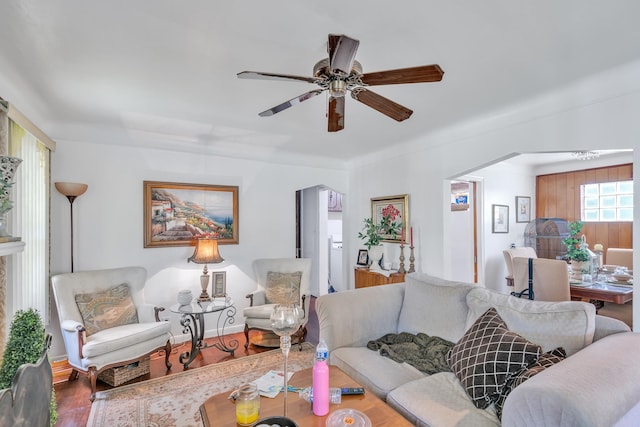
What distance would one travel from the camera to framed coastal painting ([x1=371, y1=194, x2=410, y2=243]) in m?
3.97

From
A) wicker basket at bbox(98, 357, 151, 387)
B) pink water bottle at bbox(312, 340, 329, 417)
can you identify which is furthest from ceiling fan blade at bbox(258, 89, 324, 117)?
wicker basket at bbox(98, 357, 151, 387)

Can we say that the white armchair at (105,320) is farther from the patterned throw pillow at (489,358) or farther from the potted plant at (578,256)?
the potted plant at (578,256)

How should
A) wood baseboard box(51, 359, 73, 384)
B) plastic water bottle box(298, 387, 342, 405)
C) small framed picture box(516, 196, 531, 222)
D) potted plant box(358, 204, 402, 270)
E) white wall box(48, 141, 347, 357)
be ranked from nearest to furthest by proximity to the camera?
plastic water bottle box(298, 387, 342, 405), wood baseboard box(51, 359, 73, 384), white wall box(48, 141, 347, 357), potted plant box(358, 204, 402, 270), small framed picture box(516, 196, 531, 222)

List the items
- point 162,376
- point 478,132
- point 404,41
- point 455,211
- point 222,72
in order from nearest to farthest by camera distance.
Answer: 1. point 404,41
2. point 222,72
3. point 162,376
4. point 478,132
5. point 455,211

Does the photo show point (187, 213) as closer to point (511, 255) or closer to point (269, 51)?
point (269, 51)

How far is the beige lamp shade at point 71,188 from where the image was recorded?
3.03 m

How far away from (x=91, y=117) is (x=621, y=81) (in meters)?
4.31

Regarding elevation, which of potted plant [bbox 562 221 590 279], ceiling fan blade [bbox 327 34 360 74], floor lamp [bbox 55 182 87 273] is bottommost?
potted plant [bbox 562 221 590 279]

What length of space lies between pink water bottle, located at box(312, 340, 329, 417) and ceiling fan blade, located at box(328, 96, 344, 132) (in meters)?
1.34

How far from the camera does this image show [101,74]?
2.12 meters

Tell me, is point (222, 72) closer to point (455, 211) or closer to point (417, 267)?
point (417, 267)

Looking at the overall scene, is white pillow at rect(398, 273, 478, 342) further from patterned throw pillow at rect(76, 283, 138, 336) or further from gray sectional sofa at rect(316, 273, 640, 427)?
patterned throw pillow at rect(76, 283, 138, 336)

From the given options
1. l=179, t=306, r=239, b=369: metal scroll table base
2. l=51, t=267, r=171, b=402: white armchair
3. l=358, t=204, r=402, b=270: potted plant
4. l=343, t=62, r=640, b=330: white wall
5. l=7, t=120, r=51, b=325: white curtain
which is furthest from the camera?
l=358, t=204, r=402, b=270: potted plant

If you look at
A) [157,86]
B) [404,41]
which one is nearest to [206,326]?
[157,86]
